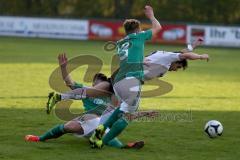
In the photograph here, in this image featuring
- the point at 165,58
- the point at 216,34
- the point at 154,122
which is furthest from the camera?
the point at 216,34

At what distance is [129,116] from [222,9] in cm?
4866

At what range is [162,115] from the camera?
13.7 m

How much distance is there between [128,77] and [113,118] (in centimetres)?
67

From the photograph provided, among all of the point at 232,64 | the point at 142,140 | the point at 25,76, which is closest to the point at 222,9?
the point at 232,64

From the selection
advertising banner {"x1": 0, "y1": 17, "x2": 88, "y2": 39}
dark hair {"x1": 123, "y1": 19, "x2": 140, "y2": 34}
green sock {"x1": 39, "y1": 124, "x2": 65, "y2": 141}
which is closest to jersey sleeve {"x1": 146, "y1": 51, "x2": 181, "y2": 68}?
dark hair {"x1": 123, "y1": 19, "x2": 140, "y2": 34}

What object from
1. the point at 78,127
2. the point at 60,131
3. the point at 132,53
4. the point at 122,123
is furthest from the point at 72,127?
the point at 132,53

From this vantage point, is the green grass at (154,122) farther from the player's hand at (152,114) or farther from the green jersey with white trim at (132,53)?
the green jersey with white trim at (132,53)

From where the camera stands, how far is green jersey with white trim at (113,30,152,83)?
380 inches

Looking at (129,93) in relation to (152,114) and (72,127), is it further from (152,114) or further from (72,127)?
(152,114)

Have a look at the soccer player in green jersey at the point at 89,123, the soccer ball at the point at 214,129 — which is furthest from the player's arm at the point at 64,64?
the soccer ball at the point at 214,129

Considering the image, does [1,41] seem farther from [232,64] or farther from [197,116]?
[197,116]

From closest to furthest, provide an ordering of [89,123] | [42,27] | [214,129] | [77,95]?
[89,123]
[77,95]
[214,129]
[42,27]

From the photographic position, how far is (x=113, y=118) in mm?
9727

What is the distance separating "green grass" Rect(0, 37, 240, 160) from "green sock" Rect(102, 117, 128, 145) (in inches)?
8.0
